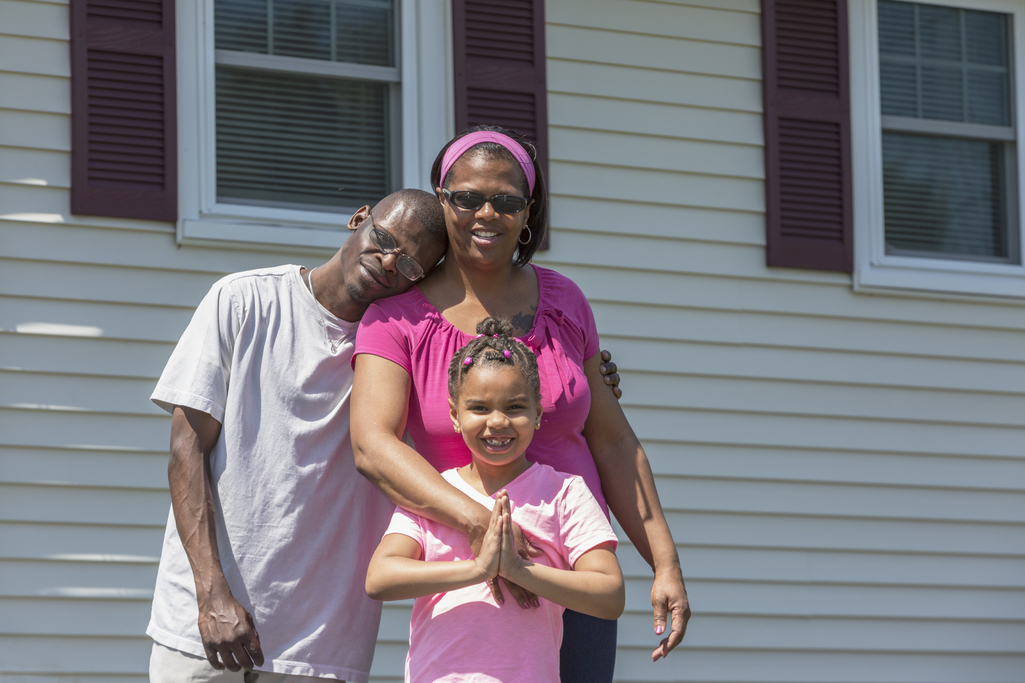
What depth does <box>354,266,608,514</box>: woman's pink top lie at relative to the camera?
92.8 inches

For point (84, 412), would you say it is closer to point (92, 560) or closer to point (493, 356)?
point (92, 560)

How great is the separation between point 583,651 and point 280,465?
29.7 inches

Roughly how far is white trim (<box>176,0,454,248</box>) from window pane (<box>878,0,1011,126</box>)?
239cm

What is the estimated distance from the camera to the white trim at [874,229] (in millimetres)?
5562

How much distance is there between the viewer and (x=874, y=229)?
562 centimetres

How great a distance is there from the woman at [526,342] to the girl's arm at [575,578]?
18 cm

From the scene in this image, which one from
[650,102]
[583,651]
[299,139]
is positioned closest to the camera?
[583,651]

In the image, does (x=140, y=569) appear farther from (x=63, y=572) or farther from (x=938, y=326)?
(x=938, y=326)

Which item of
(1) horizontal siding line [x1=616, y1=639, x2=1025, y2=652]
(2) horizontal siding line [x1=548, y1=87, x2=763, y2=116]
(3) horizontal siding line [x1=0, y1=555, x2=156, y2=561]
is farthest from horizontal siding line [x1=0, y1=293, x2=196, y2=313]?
(1) horizontal siding line [x1=616, y1=639, x2=1025, y2=652]

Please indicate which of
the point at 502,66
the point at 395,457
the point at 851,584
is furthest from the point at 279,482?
the point at 851,584

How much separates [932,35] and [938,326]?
5.12 feet

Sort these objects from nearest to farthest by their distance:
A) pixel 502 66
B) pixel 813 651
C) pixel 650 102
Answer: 1. pixel 502 66
2. pixel 813 651
3. pixel 650 102


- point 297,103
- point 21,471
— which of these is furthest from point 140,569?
point 297,103

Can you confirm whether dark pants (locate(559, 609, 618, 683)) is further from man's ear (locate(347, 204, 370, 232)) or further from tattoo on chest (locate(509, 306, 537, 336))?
man's ear (locate(347, 204, 370, 232))
